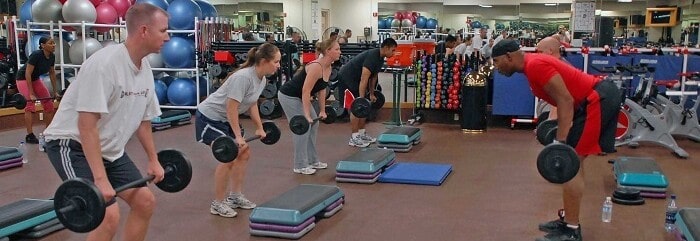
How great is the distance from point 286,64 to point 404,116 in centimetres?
186

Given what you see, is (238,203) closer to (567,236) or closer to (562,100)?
(567,236)

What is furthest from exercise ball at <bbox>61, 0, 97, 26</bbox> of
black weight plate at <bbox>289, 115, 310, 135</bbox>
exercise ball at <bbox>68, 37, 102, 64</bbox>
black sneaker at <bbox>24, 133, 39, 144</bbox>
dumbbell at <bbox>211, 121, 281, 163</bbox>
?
dumbbell at <bbox>211, 121, 281, 163</bbox>

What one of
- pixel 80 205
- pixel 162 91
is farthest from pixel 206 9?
pixel 80 205

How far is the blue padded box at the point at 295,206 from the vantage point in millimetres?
3574

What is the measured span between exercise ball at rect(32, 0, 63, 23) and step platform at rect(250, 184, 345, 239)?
5808 mm

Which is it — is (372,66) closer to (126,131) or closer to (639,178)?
(639,178)

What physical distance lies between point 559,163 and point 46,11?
729 centimetres

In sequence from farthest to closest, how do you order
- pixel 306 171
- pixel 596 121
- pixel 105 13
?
pixel 105 13 < pixel 306 171 < pixel 596 121

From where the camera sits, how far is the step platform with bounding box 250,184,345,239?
3.57 m

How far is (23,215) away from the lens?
3.46 m

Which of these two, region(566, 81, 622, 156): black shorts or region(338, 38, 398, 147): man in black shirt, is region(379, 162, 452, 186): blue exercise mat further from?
region(566, 81, 622, 156): black shorts

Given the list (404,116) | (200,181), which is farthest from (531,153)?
(200,181)

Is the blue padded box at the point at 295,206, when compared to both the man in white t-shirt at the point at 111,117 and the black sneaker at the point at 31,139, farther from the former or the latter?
the black sneaker at the point at 31,139

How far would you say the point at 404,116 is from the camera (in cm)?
895
